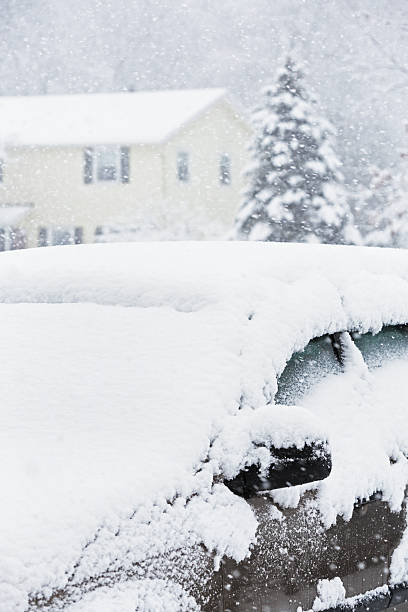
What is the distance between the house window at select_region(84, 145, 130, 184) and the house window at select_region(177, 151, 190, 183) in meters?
2.00

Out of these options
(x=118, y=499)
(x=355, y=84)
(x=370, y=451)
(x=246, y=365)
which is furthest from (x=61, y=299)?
(x=355, y=84)

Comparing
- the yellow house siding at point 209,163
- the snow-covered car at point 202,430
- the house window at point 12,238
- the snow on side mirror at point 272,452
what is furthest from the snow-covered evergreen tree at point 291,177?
the snow on side mirror at point 272,452

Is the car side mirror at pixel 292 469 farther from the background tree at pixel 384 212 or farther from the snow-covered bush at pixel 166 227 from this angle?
the background tree at pixel 384 212

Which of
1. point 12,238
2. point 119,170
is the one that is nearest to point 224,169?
point 119,170

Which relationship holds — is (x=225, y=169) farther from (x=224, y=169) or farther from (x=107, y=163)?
(x=107, y=163)

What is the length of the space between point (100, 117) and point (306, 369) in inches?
1217

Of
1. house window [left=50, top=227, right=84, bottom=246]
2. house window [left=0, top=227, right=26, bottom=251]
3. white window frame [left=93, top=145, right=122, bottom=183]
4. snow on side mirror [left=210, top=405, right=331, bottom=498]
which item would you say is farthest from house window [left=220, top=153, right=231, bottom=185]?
snow on side mirror [left=210, top=405, right=331, bottom=498]

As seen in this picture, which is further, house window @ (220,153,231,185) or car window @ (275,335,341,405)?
house window @ (220,153,231,185)

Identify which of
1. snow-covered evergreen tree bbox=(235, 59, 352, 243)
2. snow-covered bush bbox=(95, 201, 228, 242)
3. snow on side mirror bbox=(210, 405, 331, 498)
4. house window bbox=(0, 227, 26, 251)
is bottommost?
house window bbox=(0, 227, 26, 251)

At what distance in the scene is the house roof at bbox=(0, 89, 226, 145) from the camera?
30750 mm

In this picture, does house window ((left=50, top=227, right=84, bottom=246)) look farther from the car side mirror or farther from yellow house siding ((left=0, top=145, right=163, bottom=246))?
the car side mirror

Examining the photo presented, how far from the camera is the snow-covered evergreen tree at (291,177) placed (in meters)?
24.2

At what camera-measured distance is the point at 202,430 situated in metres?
2.25

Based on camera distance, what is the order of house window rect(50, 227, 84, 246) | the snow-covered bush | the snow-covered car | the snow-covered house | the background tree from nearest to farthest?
the snow-covered car → the background tree → the snow-covered bush → the snow-covered house → house window rect(50, 227, 84, 246)
